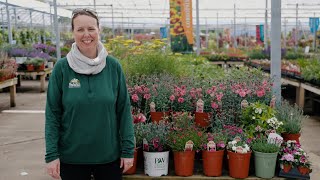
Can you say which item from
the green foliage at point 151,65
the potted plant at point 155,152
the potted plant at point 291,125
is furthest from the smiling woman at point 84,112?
the green foliage at point 151,65

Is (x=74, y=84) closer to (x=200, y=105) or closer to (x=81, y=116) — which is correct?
(x=81, y=116)

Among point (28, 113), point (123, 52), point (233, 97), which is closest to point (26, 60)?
point (28, 113)

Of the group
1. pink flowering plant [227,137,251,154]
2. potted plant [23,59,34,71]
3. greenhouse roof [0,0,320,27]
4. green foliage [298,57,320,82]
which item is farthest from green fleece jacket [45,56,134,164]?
greenhouse roof [0,0,320,27]

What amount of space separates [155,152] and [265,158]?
2.43 feet

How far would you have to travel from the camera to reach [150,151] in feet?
9.55

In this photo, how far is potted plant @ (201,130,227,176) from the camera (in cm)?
286

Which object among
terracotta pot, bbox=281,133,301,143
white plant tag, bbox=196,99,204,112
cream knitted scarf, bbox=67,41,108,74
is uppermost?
cream knitted scarf, bbox=67,41,108,74

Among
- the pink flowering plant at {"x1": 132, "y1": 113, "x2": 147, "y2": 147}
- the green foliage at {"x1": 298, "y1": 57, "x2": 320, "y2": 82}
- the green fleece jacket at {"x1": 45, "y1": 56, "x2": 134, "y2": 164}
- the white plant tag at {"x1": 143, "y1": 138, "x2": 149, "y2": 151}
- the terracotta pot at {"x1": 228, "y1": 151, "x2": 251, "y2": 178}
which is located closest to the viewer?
the green fleece jacket at {"x1": 45, "y1": 56, "x2": 134, "y2": 164}

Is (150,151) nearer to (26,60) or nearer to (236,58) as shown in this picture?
(26,60)

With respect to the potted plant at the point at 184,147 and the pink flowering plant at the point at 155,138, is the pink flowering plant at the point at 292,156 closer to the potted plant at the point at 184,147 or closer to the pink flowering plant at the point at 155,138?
the potted plant at the point at 184,147

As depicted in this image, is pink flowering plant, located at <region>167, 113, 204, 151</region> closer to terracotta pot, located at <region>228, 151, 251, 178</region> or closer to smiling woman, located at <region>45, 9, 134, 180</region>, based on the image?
terracotta pot, located at <region>228, 151, 251, 178</region>

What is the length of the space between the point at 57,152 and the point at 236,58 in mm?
12427

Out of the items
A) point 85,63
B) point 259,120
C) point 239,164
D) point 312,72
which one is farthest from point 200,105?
point 312,72

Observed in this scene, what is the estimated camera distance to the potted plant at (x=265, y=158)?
281cm
